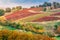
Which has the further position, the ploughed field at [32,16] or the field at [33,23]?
the ploughed field at [32,16]

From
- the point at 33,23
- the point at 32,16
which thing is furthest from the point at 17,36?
the point at 32,16

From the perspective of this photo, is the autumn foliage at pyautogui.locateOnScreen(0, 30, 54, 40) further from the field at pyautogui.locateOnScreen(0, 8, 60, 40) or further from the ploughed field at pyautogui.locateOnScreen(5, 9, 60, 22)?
the ploughed field at pyautogui.locateOnScreen(5, 9, 60, 22)

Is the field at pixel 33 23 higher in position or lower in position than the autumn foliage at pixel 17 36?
higher

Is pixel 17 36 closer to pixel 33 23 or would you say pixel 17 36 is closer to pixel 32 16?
pixel 33 23

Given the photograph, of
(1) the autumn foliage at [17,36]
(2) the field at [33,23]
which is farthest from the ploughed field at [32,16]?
(1) the autumn foliage at [17,36]

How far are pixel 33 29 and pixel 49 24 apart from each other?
17.8 inches

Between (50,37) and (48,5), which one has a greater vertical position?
(48,5)

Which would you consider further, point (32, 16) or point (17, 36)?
point (32, 16)

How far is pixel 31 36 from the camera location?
24.0 ft

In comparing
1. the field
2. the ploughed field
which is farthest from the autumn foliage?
the ploughed field

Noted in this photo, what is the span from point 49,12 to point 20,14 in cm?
80

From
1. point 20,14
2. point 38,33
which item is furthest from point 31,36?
point 20,14

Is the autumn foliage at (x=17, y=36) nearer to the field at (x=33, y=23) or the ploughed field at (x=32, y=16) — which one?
the field at (x=33, y=23)

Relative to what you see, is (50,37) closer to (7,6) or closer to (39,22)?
(39,22)
